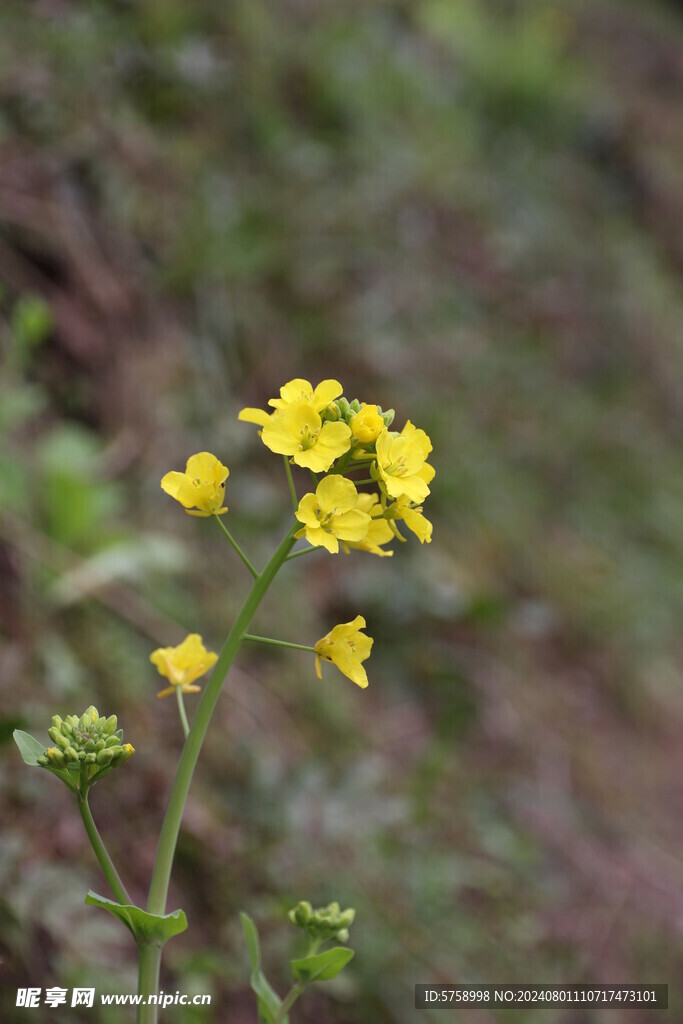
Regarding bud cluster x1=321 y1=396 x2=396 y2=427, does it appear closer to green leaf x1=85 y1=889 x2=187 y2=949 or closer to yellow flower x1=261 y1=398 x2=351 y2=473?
yellow flower x1=261 y1=398 x2=351 y2=473

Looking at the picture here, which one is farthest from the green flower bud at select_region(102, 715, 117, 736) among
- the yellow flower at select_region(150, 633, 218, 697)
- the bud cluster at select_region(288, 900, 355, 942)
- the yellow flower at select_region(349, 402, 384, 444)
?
the yellow flower at select_region(349, 402, 384, 444)

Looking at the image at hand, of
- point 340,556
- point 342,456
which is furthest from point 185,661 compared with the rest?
point 340,556

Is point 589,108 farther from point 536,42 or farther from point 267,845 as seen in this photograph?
point 267,845

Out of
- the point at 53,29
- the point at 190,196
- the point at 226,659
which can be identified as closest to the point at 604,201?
the point at 190,196

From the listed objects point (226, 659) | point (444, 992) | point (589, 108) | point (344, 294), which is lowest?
point (444, 992)

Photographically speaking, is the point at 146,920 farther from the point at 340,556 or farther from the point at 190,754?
the point at 340,556

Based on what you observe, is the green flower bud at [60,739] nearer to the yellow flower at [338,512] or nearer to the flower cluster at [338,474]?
the flower cluster at [338,474]
